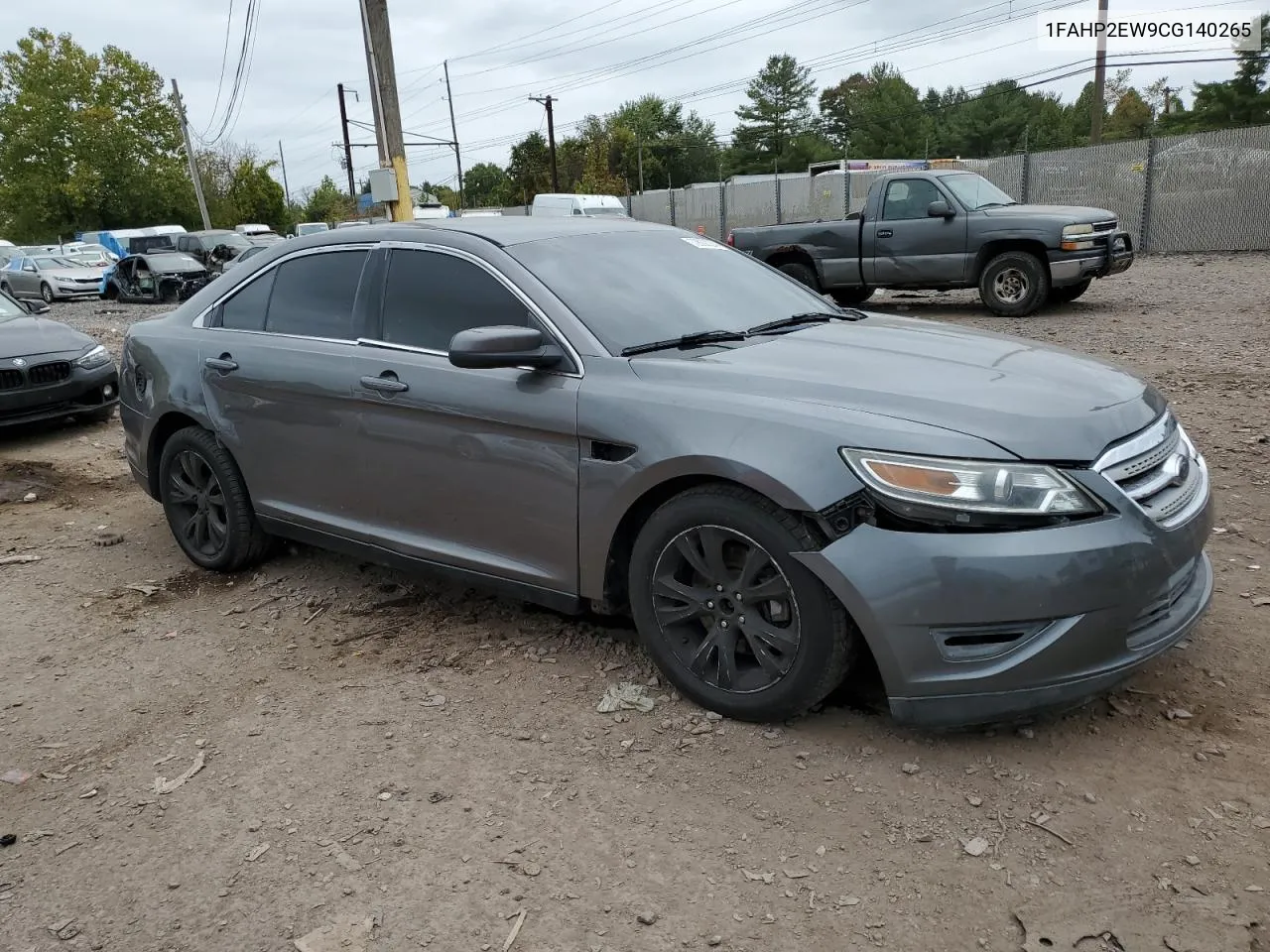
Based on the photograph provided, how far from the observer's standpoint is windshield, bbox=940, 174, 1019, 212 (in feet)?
41.9

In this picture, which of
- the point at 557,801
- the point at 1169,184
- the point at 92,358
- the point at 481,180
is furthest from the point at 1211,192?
the point at 481,180

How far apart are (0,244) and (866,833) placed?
51.2 meters

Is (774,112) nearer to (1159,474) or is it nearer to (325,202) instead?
(325,202)

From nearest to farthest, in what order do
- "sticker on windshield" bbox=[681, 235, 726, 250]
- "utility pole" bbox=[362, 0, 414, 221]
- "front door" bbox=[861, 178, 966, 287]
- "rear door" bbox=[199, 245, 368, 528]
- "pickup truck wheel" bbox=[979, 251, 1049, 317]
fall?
"rear door" bbox=[199, 245, 368, 528] → "sticker on windshield" bbox=[681, 235, 726, 250] → "pickup truck wheel" bbox=[979, 251, 1049, 317] → "front door" bbox=[861, 178, 966, 287] → "utility pole" bbox=[362, 0, 414, 221]

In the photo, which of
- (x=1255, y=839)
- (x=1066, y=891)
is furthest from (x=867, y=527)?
(x=1255, y=839)

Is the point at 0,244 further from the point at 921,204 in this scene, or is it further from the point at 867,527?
the point at 867,527

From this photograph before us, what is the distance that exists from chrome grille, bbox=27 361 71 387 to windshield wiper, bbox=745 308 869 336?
6.87 metres

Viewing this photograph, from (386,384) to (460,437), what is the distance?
17.7 inches

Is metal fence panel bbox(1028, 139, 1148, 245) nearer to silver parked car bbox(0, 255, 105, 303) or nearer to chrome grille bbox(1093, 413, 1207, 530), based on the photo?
chrome grille bbox(1093, 413, 1207, 530)

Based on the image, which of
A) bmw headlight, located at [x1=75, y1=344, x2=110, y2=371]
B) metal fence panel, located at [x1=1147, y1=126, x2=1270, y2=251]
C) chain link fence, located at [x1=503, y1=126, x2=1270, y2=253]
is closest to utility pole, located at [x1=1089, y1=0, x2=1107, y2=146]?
chain link fence, located at [x1=503, y1=126, x2=1270, y2=253]

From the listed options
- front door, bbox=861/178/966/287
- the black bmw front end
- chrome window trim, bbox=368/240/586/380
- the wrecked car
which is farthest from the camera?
the wrecked car

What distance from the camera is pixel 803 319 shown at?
4.14m

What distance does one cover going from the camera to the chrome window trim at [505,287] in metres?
3.51

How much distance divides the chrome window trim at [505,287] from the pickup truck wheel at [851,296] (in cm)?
1034
